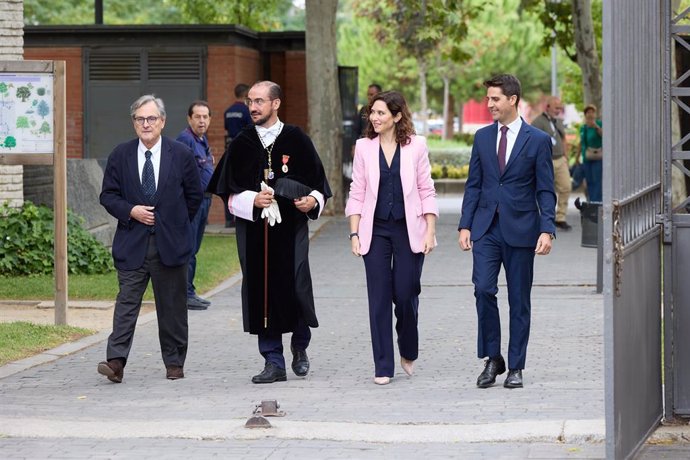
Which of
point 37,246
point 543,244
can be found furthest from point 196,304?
point 543,244

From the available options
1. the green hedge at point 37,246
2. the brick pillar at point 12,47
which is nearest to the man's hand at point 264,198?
the green hedge at point 37,246

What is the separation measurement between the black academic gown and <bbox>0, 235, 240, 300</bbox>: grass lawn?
4766 millimetres

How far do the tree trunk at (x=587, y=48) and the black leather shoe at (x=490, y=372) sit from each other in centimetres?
2029

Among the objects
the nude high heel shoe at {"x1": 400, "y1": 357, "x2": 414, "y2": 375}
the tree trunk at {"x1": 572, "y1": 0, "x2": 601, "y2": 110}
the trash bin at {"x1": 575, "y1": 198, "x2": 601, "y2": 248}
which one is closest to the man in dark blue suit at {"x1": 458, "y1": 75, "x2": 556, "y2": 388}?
the nude high heel shoe at {"x1": 400, "y1": 357, "x2": 414, "y2": 375}

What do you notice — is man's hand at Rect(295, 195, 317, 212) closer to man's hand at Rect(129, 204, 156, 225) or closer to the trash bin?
man's hand at Rect(129, 204, 156, 225)

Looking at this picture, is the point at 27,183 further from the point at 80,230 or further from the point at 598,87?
the point at 598,87

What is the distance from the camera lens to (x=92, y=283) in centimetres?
1521

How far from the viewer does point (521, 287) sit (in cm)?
922

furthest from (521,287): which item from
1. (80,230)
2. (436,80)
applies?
(436,80)

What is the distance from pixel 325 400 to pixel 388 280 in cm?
110

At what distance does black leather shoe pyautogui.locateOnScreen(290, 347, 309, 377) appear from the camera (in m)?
9.88

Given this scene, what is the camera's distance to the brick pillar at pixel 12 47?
16.6 m

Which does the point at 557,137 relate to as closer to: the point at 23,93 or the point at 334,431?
the point at 23,93

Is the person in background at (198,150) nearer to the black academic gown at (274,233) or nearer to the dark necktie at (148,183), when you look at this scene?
the dark necktie at (148,183)
